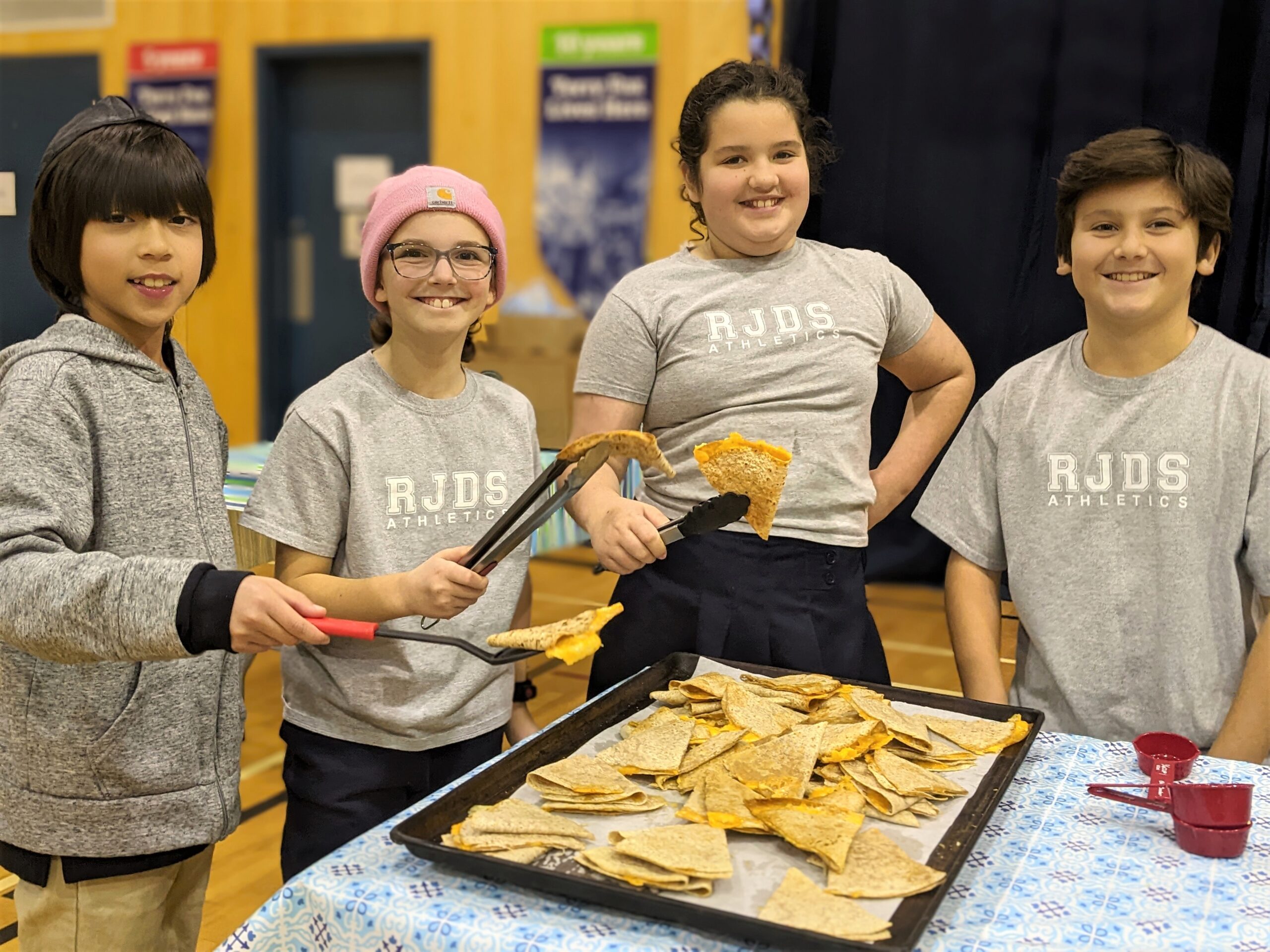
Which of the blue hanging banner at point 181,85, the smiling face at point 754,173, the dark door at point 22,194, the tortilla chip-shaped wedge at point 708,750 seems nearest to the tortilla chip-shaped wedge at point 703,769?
the tortilla chip-shaped wedge at point 708,750

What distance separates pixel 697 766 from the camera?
3.90ft

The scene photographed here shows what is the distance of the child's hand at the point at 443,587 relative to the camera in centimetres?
123

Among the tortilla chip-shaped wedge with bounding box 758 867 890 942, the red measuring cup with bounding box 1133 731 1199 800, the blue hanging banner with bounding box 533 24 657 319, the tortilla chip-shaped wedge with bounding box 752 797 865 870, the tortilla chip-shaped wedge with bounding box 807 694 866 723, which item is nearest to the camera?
the tortilla chip-shaped wedge with bounding box 758 867 890 942

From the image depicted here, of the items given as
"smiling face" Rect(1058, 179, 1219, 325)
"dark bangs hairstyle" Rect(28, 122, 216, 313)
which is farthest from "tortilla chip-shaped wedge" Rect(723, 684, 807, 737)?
"dark bangs hairstyle" Rect(28, 122, 216, 313)

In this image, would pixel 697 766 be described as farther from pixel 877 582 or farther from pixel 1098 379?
pixel 877 582

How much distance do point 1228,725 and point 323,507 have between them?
1.16 m

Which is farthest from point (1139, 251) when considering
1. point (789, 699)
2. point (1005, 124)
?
point (1005, 124)

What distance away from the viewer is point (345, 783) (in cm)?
143

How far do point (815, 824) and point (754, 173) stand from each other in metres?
0.92

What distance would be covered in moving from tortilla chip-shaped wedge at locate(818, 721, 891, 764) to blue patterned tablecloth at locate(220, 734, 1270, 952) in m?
0.16

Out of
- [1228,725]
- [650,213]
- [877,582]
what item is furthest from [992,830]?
[650,213]

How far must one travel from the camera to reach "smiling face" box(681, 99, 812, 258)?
1604 mm

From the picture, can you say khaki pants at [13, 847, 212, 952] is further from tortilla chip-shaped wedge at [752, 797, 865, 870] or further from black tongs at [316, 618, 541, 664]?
tortilla chip-shaped wedge at [752, 797, 865, 870]

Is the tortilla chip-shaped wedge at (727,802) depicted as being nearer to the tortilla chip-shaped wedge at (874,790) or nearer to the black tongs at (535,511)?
the tortilla chip-shaped wedge at (874,790)
